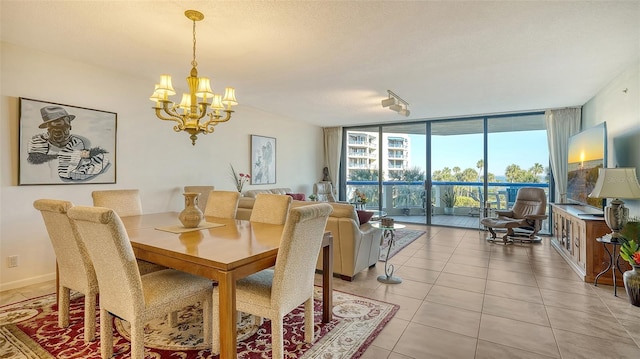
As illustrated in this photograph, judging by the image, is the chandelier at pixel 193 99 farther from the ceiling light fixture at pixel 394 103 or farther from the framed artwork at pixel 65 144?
the ceiling light fixture at pixel 394 103

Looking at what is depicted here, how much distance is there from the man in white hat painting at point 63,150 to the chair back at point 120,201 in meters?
0.79

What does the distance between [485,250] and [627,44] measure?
3.08 m

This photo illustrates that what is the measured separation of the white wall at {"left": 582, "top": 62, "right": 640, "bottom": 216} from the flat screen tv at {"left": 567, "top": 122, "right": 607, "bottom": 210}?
0.19m

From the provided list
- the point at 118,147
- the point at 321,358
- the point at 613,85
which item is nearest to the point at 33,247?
the point at 118,147

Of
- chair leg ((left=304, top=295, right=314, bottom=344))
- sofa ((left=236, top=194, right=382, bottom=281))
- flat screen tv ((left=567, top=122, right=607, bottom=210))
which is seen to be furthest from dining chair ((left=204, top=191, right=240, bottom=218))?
flat screen tv ((left=567, top=122, right=607, bottom=210))

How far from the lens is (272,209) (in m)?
2.95

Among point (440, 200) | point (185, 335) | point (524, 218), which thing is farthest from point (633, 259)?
point (440, 200)

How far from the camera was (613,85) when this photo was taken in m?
3.92

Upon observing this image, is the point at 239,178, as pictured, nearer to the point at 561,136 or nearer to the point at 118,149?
the point at 118,149

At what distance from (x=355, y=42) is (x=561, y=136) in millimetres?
4958

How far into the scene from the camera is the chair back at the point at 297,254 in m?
1.77

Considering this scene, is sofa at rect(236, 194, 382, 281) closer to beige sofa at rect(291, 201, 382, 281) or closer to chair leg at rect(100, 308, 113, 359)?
beige sofa at rect(291, 201, 382, 281)

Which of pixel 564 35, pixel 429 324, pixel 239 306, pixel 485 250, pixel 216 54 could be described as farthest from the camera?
pixel 485 250

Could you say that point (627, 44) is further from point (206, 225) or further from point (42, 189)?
point (42, 189)
